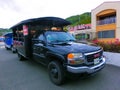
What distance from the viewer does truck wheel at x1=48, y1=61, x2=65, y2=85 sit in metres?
4.11

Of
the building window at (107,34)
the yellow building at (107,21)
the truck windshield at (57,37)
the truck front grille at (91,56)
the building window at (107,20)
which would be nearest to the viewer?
the truck front grille at (91,56)

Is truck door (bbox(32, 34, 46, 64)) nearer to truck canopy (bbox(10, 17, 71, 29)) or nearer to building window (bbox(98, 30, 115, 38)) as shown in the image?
truck canopy (bbox(10, 17, 71, 29))

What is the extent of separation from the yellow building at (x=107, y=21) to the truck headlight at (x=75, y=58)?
19331 millimetres

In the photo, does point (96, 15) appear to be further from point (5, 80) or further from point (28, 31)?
point (5, 80)

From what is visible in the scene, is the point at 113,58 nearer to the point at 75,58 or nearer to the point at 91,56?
the point at 91,56

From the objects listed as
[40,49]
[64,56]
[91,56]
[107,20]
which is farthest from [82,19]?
[64,56]

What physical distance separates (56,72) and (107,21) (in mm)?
23157

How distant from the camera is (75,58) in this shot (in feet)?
12.5

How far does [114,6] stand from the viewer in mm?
23766

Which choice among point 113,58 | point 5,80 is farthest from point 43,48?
point 113,58

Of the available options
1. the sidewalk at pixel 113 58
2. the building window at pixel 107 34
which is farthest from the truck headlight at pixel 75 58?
the building window at pixel 107 34

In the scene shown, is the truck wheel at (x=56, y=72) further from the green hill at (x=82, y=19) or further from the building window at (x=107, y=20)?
the green hill at (x=82, y=19)

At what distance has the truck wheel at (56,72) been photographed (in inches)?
162

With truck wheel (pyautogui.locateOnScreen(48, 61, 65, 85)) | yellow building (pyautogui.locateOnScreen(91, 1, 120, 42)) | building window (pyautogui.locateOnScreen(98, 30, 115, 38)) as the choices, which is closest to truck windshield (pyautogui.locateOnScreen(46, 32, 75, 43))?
truck wheel (pyautogui.locateOnScreen(48, 61, 65, 85))
